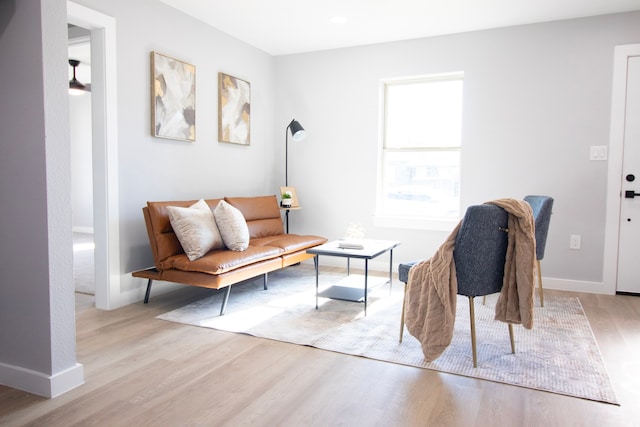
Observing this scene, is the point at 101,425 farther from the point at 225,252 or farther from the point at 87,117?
the point at 87,117

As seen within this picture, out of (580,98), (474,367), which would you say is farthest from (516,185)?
(474,367)

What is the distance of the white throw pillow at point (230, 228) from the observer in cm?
371

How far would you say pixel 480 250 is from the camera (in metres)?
2.41

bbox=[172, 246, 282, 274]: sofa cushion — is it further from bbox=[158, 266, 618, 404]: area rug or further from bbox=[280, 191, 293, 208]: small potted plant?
bbox=[280, 191, 293, 208]: small potted plant

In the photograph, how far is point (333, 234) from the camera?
17.4ft

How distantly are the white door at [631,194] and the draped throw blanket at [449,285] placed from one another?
2.20 meters

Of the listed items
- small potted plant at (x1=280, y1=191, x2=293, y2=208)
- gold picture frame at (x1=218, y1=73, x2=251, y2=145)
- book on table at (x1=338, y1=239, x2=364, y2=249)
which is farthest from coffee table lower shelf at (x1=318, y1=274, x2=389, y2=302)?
gold picture frame at (x1=218, y1=73, x2=251, y2=145)

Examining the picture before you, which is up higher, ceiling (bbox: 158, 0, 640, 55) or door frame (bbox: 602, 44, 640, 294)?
ceiling (bbox: 158, 0, 640, 55)

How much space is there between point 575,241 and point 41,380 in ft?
13.8

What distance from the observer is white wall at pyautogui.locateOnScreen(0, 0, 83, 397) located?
2076mm

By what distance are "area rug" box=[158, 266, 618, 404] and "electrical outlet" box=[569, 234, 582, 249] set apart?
55 cm

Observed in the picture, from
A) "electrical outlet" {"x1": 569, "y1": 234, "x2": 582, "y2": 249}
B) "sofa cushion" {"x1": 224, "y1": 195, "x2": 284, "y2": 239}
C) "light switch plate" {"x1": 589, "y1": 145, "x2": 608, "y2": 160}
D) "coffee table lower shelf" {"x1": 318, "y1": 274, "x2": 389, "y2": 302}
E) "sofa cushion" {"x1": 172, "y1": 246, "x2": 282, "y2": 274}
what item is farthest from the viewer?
"sofa cushion" {"x1": 224, "y1": 195, "x2": 284, "y2": 239}

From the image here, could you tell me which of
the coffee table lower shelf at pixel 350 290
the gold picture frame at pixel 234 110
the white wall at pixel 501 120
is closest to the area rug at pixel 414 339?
the coffee table lower shelf at pixel 350 290

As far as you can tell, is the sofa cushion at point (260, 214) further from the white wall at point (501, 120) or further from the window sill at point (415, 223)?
the window sill at point (415, 223)
